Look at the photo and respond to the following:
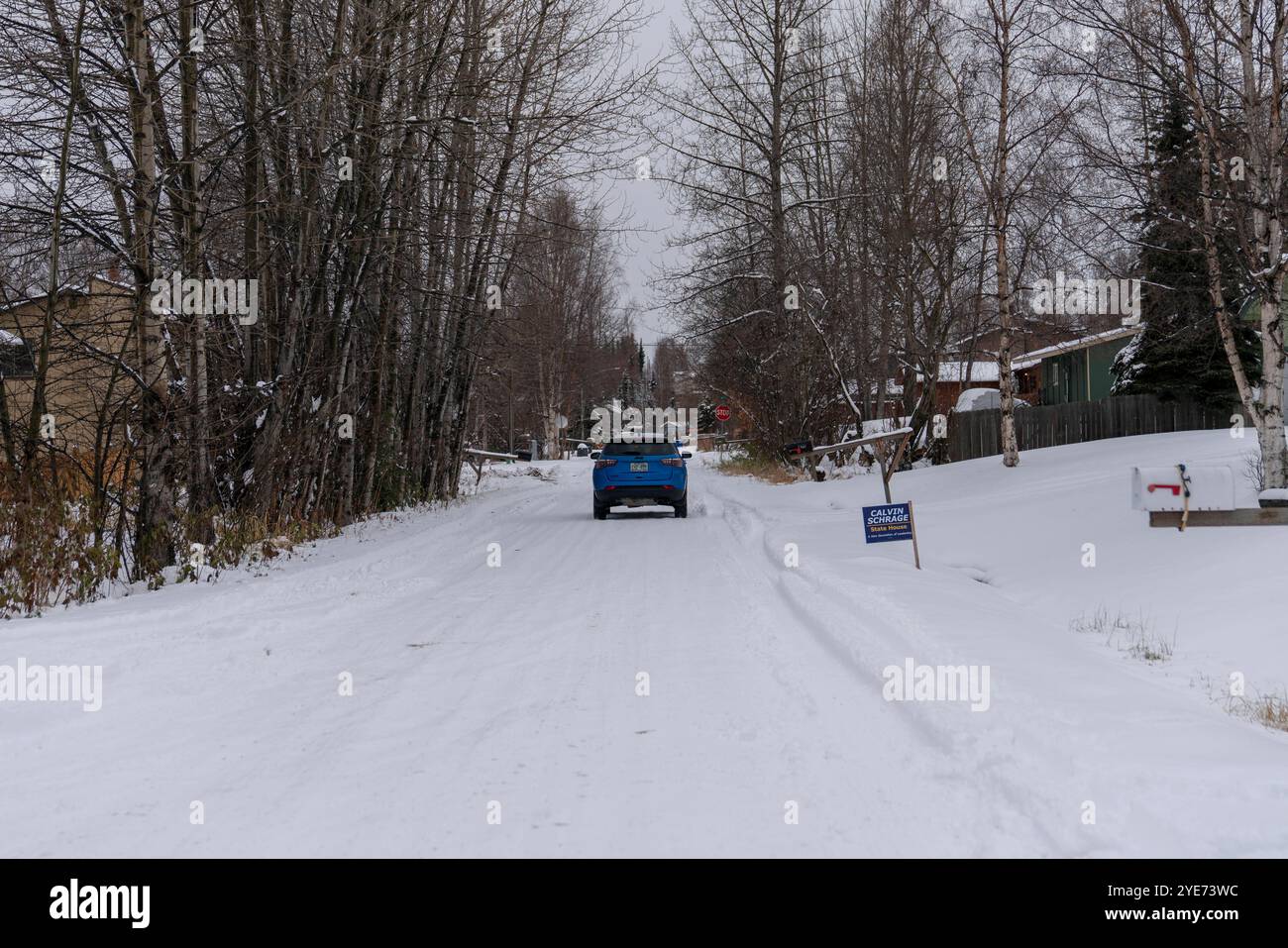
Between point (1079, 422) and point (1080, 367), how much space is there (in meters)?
18.9

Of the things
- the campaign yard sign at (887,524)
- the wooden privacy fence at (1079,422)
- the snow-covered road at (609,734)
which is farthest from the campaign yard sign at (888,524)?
the wooden privacy fence at (1079,422)

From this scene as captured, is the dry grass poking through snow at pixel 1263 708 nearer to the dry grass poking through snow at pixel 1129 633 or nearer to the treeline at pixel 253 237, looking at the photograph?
the dry grass poking through snow at pixel 1129 633

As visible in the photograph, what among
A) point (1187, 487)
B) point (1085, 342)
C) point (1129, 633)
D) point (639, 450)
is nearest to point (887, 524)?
point (1187, 487)

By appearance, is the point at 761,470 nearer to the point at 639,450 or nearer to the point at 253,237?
the point at 639,450

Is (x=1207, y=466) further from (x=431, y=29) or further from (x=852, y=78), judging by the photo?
(x=852, y=78)

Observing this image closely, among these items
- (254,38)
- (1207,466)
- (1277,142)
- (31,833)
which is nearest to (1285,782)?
(31,833)

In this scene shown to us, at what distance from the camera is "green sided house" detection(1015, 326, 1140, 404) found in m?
42.4

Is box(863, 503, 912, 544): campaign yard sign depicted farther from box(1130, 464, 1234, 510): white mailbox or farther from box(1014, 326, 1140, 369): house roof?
box(1014, 326, 1140, 369): house roof

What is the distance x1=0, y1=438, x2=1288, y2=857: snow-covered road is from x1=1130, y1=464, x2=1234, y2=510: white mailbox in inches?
101

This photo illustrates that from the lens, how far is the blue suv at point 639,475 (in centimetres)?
1980

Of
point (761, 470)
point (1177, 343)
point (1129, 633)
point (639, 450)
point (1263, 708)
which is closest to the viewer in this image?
point (1263, 708)

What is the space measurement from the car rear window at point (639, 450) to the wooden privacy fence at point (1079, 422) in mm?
11064

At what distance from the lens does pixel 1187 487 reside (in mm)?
10703

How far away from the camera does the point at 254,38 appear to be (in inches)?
442
